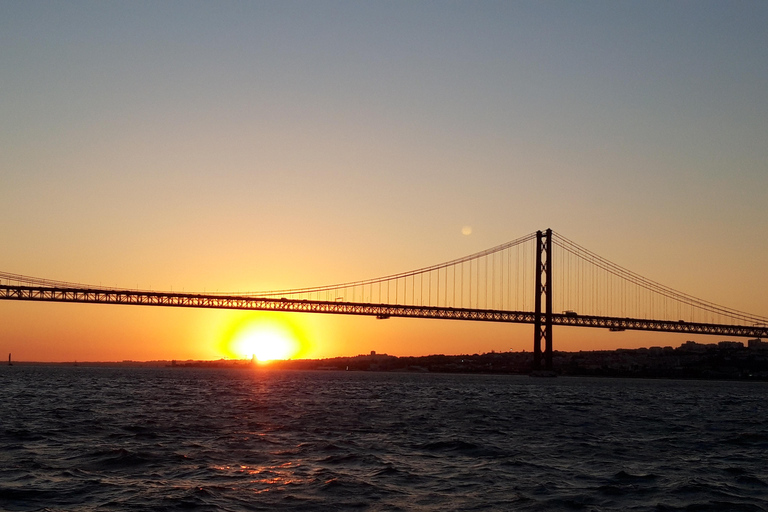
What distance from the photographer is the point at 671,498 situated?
52.0 ft

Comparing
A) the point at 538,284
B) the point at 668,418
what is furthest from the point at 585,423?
the point at 538,284

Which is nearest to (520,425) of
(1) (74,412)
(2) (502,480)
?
(2) (502,480)

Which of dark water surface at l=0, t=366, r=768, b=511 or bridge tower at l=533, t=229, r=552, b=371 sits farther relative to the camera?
bridge tower at l=533, t=229, r=552, b=371

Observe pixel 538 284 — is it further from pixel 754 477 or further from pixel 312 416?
pixel 754 477

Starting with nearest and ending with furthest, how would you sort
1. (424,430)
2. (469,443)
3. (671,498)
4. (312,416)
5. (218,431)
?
(671,498), (469,443), (218,431), (424,430), (312,416)

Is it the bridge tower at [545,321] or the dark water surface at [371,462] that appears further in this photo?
the bridge tower at [545,321]

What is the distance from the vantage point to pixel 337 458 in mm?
20062

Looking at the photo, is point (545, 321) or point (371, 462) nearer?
point (371, 462)

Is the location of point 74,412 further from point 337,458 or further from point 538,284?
point 538,284

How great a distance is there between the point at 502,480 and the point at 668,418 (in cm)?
2192

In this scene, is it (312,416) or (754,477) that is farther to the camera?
(312,416)

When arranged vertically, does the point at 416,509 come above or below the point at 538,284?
below

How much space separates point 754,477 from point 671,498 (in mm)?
3963

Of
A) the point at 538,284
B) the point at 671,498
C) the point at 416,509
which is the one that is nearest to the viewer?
the point at 416,509
